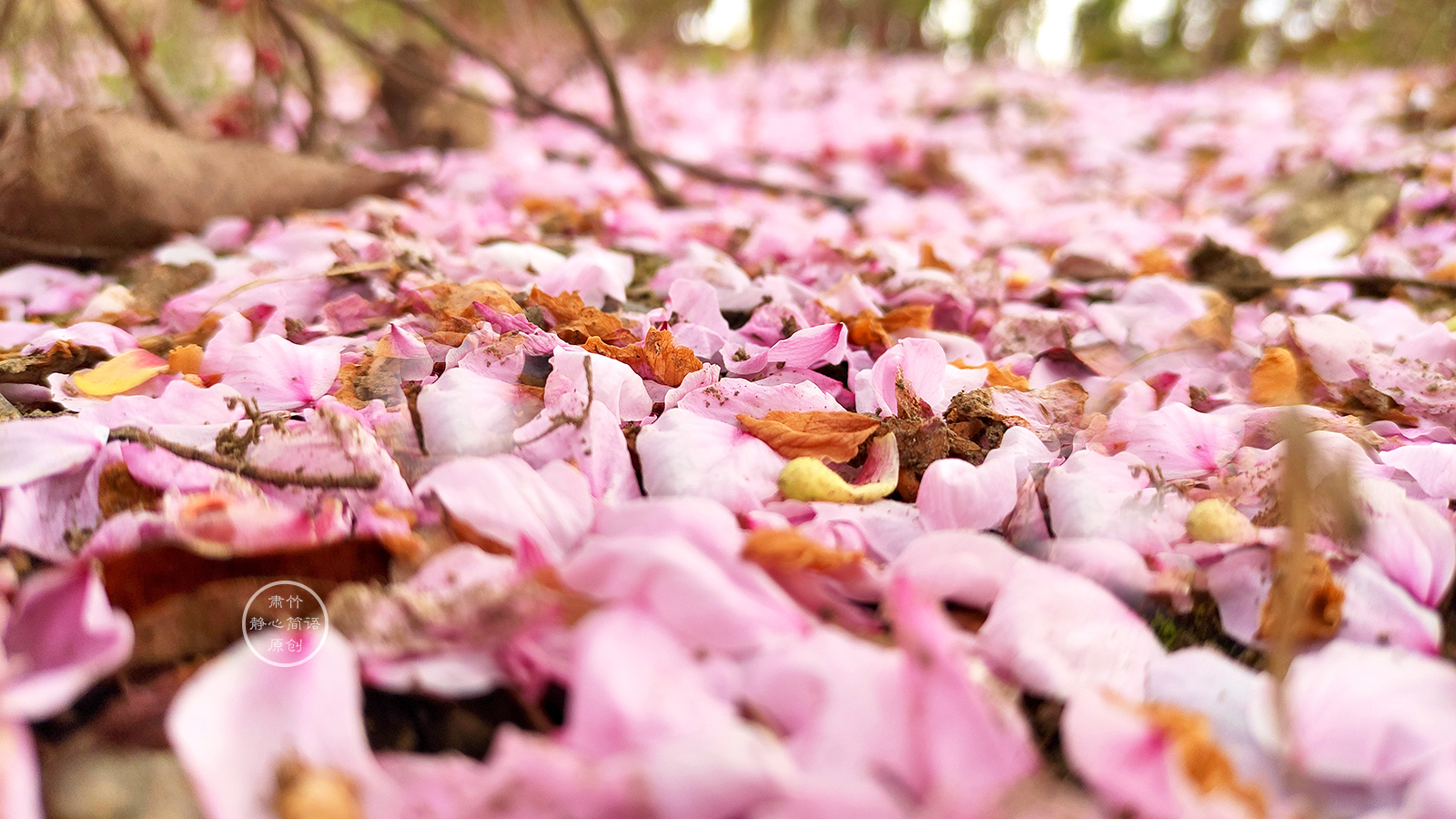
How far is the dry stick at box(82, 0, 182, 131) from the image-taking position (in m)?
1.86

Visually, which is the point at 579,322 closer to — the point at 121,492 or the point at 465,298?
the point at 465,298

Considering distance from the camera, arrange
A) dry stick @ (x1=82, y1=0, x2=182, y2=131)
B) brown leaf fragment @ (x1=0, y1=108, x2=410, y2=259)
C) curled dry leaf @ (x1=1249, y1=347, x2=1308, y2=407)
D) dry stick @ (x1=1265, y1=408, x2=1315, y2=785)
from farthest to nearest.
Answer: dry stick @ (x1=82, y1=0, x2=182, y2=131)
brown leaf fragment @ (x1=0, y1=108, x2=410, y2=259)
curled dry leaf @ (x1=1249, y1=347, x2=1308, y2=407)
dry stick @ (x1=1265, y1=408, x2=1315, y2=785)

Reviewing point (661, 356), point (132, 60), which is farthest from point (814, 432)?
point (132, 60)

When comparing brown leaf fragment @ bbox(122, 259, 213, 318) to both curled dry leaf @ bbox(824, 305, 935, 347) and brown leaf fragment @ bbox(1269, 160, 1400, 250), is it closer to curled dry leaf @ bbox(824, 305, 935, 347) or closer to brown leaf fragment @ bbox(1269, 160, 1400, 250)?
curled dry leaf @ bbox(824, 305, 935, 347)

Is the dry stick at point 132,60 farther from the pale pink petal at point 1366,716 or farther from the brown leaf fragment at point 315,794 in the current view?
the pale pink petal at point 1366,716

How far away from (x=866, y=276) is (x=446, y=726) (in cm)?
109

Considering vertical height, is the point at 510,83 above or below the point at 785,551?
above

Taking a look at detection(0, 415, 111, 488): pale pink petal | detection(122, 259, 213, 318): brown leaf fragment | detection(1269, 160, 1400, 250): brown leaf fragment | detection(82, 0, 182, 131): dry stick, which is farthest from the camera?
detection(1269, 160, 1400, 250): brown leaf fragment

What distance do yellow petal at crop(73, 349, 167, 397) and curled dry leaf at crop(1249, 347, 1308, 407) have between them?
4.12ft

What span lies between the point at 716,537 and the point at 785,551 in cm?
5

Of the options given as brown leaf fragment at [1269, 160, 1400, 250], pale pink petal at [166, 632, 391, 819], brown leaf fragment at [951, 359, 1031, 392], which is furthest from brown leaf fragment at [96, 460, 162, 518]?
brown leaf fragment at [1269, 160, 1400, 250]

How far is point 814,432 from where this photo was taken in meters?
0.85

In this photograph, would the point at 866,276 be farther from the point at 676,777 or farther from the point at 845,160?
the point at 845,160

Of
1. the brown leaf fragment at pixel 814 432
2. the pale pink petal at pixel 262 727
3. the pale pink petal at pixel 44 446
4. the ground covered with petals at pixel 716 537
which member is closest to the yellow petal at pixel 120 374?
the ground covered with petals at pixel 716 537
